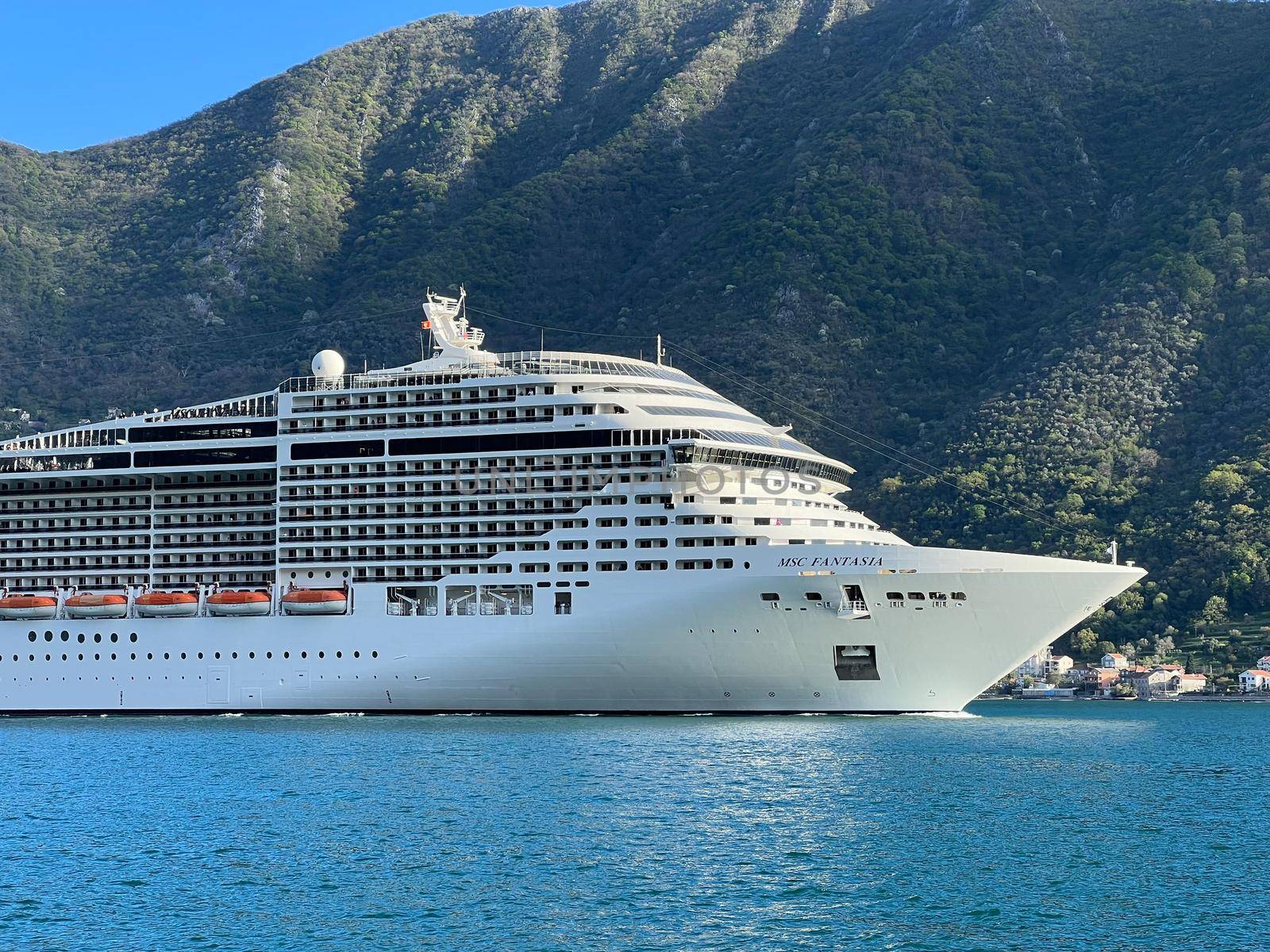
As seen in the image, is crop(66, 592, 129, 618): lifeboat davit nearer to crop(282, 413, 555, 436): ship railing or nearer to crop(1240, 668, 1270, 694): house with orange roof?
crop(282, 413, 555, 436): ship railing

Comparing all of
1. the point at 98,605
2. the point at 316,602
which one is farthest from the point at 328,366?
the point at 98,605

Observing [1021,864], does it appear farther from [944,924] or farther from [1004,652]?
[1004,652]

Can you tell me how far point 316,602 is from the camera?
5056 cm

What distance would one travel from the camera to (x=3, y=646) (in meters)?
55.0

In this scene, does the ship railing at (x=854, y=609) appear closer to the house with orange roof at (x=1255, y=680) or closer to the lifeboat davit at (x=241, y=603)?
the lifeboat davit at (x=241, y=603)

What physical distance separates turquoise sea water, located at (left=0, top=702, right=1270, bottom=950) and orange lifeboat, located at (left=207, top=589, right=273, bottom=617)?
20.8 feet

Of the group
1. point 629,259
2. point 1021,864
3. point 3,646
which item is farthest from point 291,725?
point 629,259

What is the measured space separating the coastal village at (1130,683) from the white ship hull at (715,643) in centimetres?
4014

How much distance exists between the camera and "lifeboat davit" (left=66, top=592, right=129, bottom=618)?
5344cm

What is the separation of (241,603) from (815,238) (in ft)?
246

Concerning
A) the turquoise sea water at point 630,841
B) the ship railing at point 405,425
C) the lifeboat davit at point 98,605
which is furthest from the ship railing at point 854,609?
the lifeboat davit at point 98,605

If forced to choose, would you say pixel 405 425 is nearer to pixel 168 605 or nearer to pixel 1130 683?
pixel 168 605

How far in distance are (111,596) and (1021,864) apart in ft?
119

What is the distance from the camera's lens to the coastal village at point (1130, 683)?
88.3 meters
